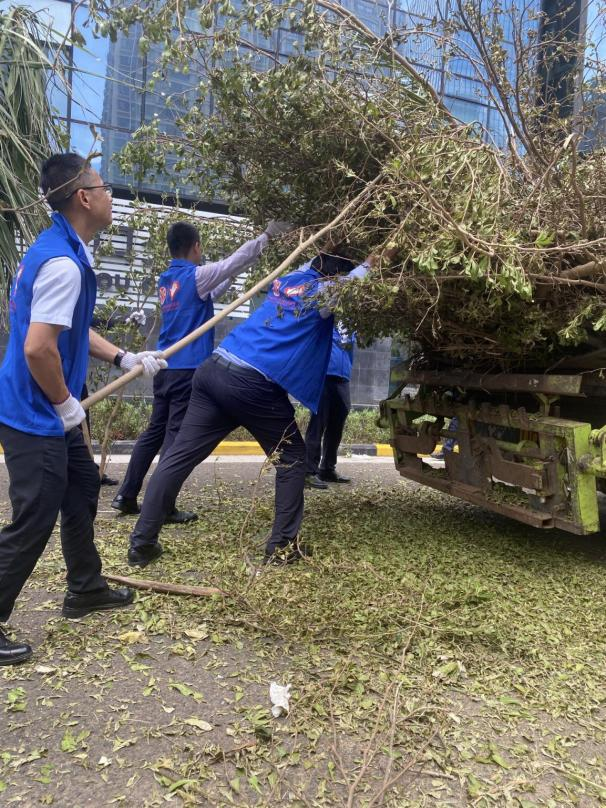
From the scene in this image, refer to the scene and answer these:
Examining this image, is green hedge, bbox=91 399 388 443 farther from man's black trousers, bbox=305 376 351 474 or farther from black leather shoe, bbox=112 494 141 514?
black leather shoe, bbox=112 494 141 514

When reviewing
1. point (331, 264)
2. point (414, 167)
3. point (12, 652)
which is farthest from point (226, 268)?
point (12, 652)

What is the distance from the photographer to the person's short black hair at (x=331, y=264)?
139 inches

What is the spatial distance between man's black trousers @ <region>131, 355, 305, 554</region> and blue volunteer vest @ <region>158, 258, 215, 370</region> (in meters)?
0.76

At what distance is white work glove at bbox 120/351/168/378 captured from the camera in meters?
2.87

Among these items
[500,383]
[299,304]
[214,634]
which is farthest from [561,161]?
[214,634]

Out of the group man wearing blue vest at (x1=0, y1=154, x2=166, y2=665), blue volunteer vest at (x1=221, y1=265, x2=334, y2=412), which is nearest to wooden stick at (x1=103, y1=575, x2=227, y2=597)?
man wearing blue vest at (x1=0, y1=154, x2=166, y2=665)

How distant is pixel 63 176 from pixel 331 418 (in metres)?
3.88

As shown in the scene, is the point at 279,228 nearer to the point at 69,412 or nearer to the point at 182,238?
the point at 182,238

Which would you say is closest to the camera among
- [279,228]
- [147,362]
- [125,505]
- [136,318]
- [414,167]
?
[147,362]

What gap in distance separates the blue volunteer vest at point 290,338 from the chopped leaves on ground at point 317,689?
93 cm

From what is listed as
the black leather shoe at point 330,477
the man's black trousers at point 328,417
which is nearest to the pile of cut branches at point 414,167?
the man's black trousers at point 328,417

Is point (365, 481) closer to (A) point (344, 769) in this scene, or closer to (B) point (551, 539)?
(B) point (551, 539)

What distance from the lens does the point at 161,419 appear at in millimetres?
4320

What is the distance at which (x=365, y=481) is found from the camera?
250 inches
